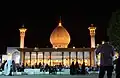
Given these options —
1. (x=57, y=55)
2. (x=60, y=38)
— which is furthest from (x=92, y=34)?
(x=57, y=55)

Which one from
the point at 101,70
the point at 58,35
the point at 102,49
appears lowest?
→ the point at 101,70

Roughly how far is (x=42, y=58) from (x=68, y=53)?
4562 millimetres

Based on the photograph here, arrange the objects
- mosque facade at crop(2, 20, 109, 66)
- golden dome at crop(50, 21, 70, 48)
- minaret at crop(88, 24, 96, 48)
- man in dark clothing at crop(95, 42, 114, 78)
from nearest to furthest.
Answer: man in dark clothing at crop(95, 42, 114, 78), mosque facade at crop(2, 20, 109, 66), golden dome at crop(50, 21, 70, 48), minaret at crop(88, 24, 96, 48)

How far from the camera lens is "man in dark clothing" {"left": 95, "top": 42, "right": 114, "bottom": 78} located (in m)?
9.84

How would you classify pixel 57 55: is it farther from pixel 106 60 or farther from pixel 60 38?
pixel 106 60

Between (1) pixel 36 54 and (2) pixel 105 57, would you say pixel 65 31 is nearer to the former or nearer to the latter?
(1) pixel 36 54

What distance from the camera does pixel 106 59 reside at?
32.8ft

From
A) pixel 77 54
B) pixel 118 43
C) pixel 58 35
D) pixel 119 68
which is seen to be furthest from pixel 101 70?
pixel 58 35

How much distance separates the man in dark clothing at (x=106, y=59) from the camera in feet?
32.3

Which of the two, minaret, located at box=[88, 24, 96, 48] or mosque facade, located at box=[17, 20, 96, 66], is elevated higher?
minaret, located at box=[88, 24, 96, 48]

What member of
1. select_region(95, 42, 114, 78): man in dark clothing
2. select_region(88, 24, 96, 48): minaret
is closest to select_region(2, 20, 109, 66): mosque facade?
select_region(88, 24, 96, 48): minaret

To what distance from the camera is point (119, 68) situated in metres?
11.8

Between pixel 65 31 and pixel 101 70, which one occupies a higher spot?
pixel 65 31

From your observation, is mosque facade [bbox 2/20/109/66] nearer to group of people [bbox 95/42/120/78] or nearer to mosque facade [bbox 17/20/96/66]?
mosque facade [bbox 17/20/96/66]
